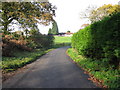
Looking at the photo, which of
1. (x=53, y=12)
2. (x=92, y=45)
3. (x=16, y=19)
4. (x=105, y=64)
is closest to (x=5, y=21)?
(x=16, y=19)

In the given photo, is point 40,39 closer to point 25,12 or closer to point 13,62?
point 25,12

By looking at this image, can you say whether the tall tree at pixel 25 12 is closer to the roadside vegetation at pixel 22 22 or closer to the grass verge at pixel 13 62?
the roadside vegetation at pixel 22 22

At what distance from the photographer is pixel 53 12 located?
21.9 meters

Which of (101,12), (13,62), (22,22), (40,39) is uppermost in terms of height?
(101,12)

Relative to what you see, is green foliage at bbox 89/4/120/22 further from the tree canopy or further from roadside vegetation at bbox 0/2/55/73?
roadside vegetation at bbox 0/2/55/73

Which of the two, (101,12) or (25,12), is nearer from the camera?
(25,12)

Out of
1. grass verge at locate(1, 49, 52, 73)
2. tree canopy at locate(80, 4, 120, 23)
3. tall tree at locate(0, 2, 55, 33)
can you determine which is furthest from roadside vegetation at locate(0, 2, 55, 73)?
tree canopy at locate(80, 4, 120, 23)

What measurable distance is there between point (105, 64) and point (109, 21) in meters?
2.47

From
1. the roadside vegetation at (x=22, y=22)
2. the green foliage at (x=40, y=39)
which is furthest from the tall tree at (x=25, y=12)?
the green foliage at (x=40, y=39)

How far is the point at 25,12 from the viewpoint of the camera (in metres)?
17.4

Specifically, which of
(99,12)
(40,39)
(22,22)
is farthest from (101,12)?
(22,22)

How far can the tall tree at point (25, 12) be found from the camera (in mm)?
16328

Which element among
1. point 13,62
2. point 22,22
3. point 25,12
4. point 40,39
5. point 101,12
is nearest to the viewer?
point 13,62

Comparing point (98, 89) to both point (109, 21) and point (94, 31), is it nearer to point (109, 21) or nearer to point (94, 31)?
point (109, 21)
